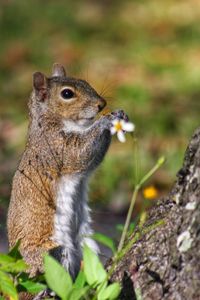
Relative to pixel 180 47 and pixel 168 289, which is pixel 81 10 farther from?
pixel 168 289

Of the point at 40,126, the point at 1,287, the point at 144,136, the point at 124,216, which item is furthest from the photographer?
the point at 144,136

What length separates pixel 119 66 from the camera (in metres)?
9.31

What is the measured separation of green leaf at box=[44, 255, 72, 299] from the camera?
2.89 meters

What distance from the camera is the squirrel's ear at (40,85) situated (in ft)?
15.5

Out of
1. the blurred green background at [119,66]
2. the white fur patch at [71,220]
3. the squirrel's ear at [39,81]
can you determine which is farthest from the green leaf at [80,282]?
the blurred green background at [119,66]

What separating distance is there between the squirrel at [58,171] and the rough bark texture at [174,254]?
971 millimetres

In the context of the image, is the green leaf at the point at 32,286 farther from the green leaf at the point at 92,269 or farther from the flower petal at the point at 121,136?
the flower petal at the point at 121,136

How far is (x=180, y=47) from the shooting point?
960 cm

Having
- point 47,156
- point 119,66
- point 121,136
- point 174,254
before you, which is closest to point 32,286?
point 174,254

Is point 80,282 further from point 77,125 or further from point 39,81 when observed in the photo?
point 39,81

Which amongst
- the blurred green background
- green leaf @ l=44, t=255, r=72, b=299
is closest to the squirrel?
green leaf @ l=44, t=255, r=72, b=299

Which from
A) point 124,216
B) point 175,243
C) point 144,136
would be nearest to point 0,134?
point 144,136

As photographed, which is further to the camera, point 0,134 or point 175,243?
point 0,134

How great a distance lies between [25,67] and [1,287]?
6.65 metres
